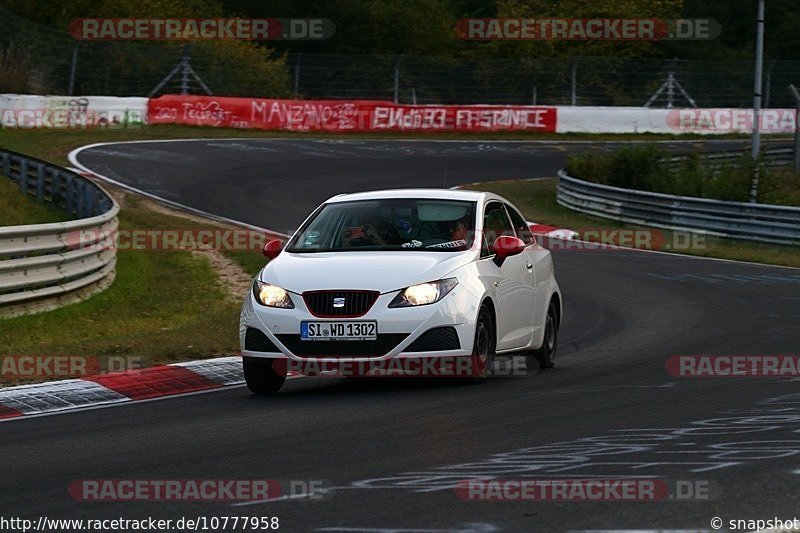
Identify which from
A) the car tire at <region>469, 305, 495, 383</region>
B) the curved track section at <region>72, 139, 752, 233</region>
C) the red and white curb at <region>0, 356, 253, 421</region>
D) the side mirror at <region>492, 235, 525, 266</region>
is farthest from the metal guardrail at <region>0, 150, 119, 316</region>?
the curved track section at <region>72, 139, 752, 233</region>

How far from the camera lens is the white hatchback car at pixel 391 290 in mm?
9984

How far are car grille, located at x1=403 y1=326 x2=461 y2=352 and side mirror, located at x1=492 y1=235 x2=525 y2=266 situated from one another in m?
1.19

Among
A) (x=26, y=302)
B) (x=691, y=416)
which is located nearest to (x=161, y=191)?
(x=26, y=302)

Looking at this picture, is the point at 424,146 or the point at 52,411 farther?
the point at 424,146

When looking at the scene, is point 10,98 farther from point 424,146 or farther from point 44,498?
point 44,498

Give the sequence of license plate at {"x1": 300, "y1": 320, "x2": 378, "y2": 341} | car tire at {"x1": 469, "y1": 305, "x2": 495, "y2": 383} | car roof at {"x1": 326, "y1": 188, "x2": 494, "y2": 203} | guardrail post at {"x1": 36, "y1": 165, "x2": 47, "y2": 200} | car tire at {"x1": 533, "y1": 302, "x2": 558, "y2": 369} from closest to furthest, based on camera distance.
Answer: license plate at {"x1": 300, "y1": 320, "x2": 378, "y2": 341} → car tire at {"x1": 469, "y1": 305, "x2": 495, "y2": 383} → car roof at {"x1": 326, "y1": 188, "x2": 494, "y2": 203} → car tire at {"x1": 533, "y1": 302, "x2": 558, "y2": 369} → guardrail post at {"x1": 36, "y1": 165, "x2": 47, "y2": 200}

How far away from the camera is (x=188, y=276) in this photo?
19.9 m

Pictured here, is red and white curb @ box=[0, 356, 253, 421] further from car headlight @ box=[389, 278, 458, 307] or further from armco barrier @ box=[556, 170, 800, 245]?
armco barrier @ box=[556, 170, 800, 245]

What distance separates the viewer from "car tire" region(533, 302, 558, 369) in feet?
40.0

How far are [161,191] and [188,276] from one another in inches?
443

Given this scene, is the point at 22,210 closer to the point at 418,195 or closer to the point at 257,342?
the point at 418,195

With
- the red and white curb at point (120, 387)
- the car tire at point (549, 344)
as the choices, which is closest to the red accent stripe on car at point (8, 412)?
the red and white curb at point (120, 387)

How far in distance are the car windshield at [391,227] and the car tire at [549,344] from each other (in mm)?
1522

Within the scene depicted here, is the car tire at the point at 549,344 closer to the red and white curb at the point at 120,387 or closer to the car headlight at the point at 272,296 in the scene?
the red and white curb at the point at 120,387
